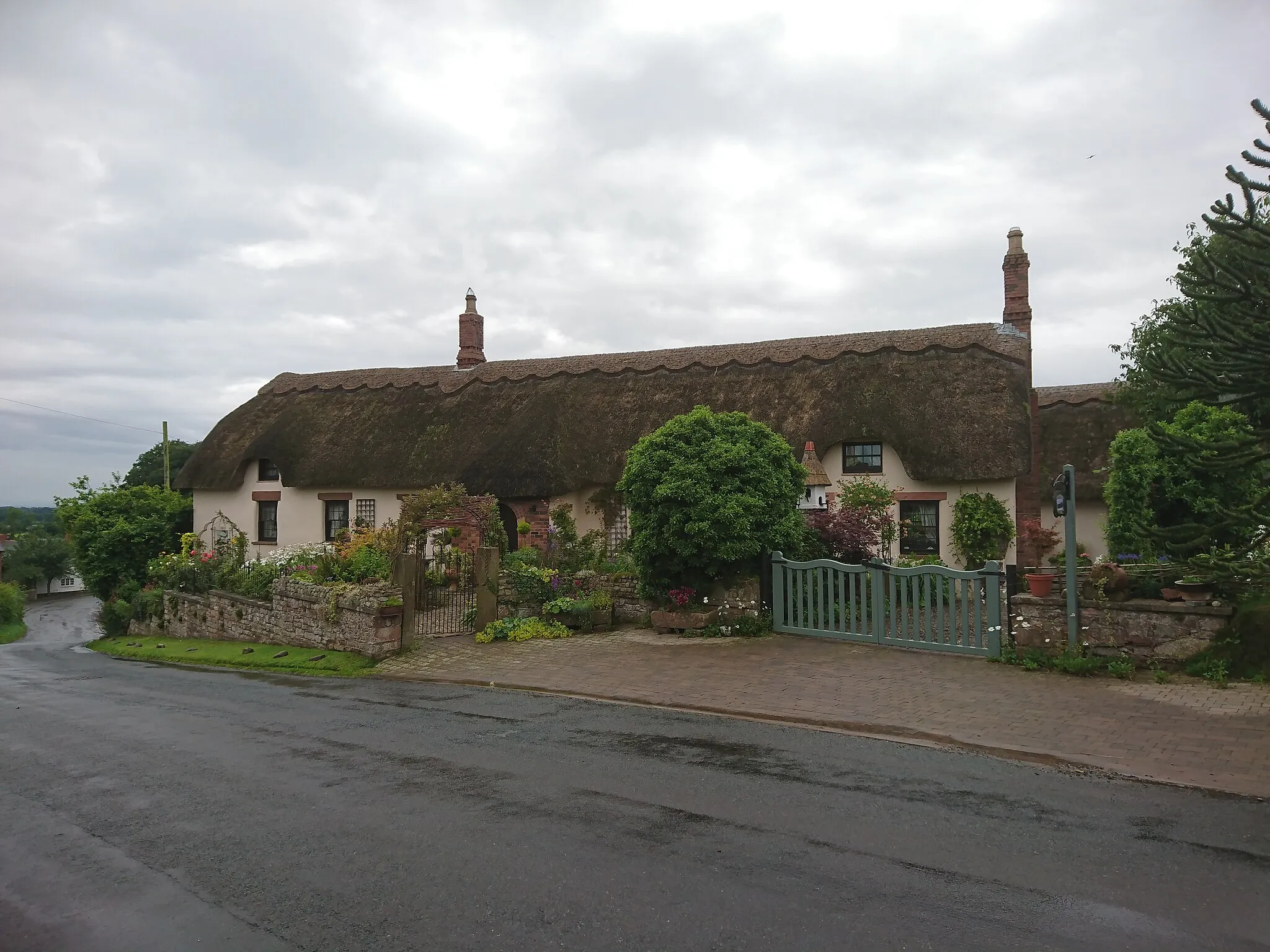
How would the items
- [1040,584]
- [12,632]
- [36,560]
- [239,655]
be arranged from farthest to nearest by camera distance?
[36,560] → [12,632] → [239,655] → [1040,584]

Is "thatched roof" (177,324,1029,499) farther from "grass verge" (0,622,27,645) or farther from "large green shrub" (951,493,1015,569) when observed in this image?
"grass verge" (0,622,27,645)

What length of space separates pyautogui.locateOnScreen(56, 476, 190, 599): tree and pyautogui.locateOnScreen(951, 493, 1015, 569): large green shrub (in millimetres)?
20900

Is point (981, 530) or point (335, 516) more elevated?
point (335, 516)

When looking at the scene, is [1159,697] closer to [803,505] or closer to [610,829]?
[610,829]

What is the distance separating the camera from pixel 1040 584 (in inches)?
404

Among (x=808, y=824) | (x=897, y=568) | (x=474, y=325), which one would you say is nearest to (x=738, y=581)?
(x=897, y=568)

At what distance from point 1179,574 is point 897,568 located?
127 inches

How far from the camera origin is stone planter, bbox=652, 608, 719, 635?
13.4 meters

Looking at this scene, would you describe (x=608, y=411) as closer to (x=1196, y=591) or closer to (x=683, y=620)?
(x=683, y=620)

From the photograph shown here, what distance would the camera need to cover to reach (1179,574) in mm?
9828

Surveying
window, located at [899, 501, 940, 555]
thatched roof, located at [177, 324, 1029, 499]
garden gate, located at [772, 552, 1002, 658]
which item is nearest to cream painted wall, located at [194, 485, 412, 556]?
thatched roof, located at [177, 324, 1029, 499]

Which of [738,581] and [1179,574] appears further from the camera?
[738,581]

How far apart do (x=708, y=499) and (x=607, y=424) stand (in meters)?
9.16

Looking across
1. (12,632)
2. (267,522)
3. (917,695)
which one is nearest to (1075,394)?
(917,695)
